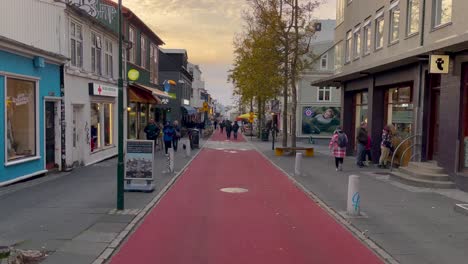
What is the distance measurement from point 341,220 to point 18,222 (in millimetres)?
5978

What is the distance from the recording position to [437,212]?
384 inches

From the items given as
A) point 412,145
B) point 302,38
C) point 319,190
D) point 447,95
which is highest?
point 302,38

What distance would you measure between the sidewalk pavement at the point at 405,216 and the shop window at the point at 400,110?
2505 millimetres

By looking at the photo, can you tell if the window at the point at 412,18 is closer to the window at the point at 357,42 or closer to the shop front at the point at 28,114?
the window at the point at 357,42

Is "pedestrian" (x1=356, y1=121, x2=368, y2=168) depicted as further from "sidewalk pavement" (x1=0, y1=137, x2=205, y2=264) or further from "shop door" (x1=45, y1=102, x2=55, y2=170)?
"shop door" (x1=45, y1=102, x2=55, y2=170)

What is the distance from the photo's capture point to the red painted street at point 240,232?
6.60 m

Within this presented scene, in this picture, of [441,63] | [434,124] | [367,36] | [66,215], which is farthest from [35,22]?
[367,36]

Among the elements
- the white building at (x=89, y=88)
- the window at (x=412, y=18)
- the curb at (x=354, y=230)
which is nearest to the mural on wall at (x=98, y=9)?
the white building at (x=89, y=88)

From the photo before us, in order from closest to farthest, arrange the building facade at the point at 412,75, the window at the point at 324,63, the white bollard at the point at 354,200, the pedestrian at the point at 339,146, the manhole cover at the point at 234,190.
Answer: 1. the white bollard at the point at 354,200
2. the manhole cover at the point at 234,190
3. the building facade at the point at 412,75
4. the pedestrian at the point at 339,146
5. the window at the point at 324,63

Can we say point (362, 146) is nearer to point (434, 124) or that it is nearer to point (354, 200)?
point (434, 124)

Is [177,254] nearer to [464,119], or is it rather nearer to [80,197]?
[80,197]

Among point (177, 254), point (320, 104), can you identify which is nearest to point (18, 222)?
point (177, 254)

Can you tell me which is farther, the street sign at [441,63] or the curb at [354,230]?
the street sign at [441,63]

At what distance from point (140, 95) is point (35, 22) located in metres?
11.9
